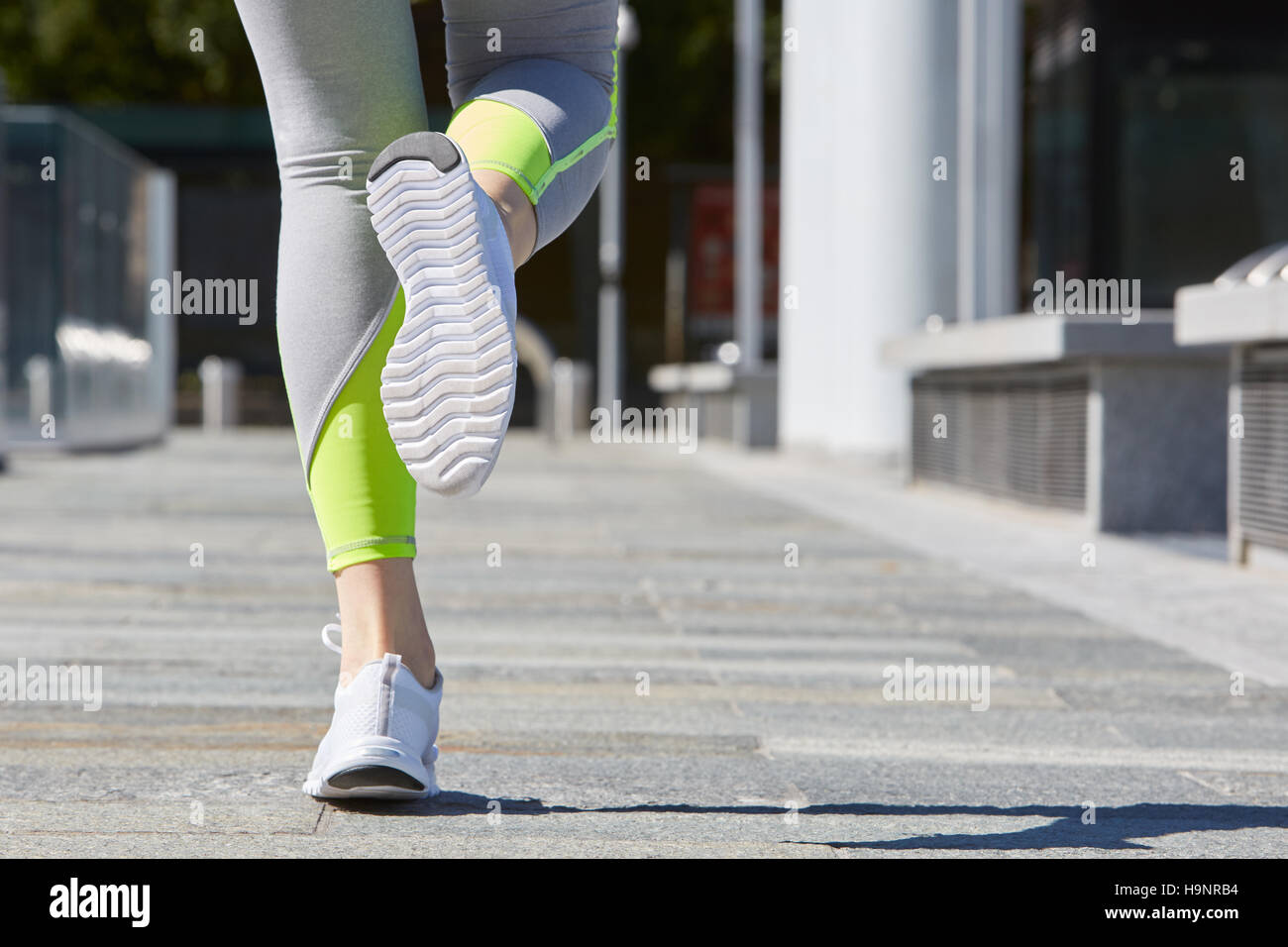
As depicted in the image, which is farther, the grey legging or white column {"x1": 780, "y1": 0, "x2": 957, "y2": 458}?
white column {"x1": 780, "y1": 0, "x2": 957, "y2": 458}

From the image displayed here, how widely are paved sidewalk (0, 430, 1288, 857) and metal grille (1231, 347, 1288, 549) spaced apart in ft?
3.14

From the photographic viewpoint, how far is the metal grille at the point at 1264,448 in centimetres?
718

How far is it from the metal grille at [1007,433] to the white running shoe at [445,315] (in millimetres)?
7364

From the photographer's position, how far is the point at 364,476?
8.54 ft

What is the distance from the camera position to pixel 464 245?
90.5 inches

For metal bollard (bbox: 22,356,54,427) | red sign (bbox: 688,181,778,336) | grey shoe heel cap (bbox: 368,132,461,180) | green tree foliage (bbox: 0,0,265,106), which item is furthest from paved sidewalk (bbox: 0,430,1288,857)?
green tree foliage (bbox: 0,0,265,106)

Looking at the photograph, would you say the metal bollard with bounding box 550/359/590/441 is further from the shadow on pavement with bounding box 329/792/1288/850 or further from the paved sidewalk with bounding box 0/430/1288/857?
the shadow on pavement with bounding box 329/792/1288/850

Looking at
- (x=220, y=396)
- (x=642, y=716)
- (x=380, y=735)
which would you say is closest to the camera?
(x=380, y=735)

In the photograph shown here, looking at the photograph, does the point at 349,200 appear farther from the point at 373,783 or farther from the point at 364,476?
the point at 373,783

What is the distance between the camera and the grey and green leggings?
257cm

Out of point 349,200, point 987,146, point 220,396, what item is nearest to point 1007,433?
point 987,146

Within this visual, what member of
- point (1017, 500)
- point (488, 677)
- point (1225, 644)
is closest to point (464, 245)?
point (488, 677)

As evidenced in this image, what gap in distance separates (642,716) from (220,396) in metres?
28.4

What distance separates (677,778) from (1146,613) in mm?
3261
